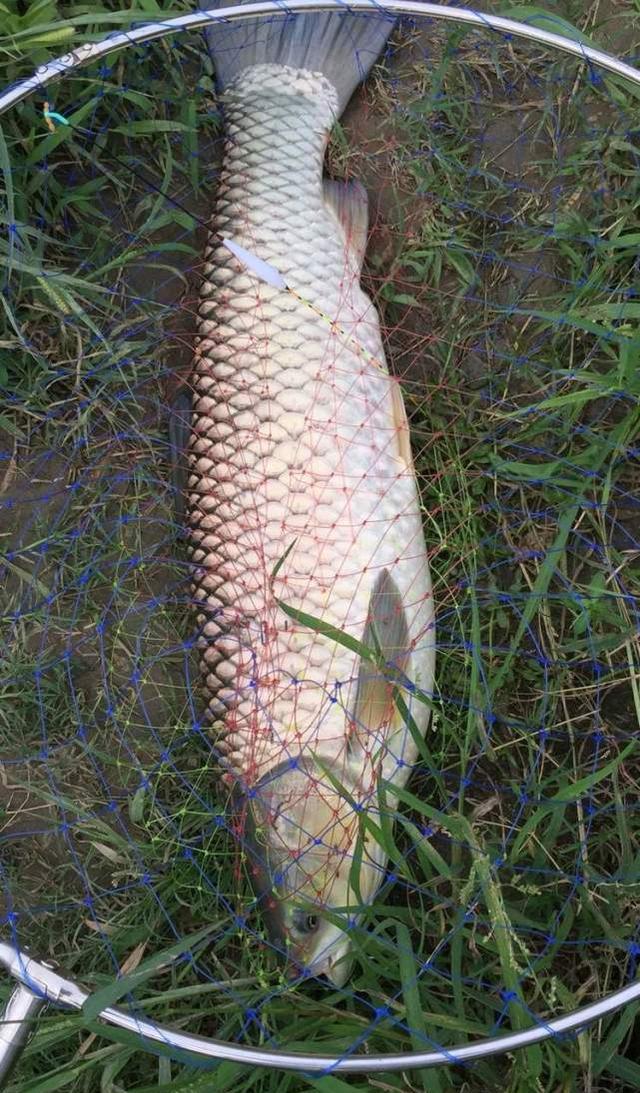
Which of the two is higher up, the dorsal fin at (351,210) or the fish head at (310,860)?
the dorsal fin at (351,210)

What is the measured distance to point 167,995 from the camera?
6.31ft

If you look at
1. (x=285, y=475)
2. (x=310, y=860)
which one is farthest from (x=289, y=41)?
(x=310, y=860)

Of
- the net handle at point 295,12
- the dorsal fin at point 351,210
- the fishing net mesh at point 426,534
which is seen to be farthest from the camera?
the dorsal fin at point 351,210

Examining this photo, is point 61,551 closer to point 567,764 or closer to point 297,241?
point 297,241

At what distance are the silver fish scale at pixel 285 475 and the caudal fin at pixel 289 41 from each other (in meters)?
0.20

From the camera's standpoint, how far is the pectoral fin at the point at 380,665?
1.79 m

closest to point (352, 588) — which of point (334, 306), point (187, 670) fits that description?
point (187, 670)

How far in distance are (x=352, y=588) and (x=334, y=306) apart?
1.86 ft

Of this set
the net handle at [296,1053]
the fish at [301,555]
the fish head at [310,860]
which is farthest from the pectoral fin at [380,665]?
the net handle at [296,1053]

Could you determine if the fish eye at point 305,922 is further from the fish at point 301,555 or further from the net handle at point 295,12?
the net handle at point 295,12

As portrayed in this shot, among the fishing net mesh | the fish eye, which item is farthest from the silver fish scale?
the fish eye

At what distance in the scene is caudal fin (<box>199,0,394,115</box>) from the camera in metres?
2.00

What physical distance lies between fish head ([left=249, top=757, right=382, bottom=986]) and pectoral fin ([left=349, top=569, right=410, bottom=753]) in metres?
0.10

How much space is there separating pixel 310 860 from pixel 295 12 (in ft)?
5.35
